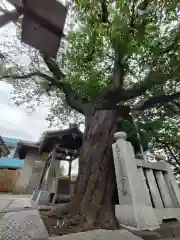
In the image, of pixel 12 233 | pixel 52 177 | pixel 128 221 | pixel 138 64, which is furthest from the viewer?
pixel 52 177

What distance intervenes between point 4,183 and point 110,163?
1390 cm

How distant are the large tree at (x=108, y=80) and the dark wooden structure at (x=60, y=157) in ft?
7.32

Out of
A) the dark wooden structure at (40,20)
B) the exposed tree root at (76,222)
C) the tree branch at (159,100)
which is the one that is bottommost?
the exposed tree root at (76,222)

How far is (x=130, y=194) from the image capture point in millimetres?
2521

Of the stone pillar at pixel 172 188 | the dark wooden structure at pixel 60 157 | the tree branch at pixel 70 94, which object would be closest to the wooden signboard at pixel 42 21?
the tree branch at pixel 70 94

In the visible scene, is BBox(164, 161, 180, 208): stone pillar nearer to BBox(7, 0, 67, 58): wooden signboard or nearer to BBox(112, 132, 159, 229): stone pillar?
BBox(112, 132, 159, 229): stone pillar

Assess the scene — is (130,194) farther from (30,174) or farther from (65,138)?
(30,174)

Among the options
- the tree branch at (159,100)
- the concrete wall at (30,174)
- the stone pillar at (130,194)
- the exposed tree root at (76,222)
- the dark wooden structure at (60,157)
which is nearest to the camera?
the exposed tree root at (76,222)

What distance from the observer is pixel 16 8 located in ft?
4.34

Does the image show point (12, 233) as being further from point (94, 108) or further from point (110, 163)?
point (94, 108)

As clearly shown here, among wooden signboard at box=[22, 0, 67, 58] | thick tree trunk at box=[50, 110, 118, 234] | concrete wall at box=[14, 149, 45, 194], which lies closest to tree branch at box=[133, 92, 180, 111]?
thick tree trunk at box=[50, 110, 118, 234]

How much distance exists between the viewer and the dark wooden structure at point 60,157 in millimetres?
5844

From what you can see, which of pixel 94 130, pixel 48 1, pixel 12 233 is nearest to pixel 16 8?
pixel 48 1

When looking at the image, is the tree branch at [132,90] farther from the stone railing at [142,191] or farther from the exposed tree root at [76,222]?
the exposed tree root at [76,222]
